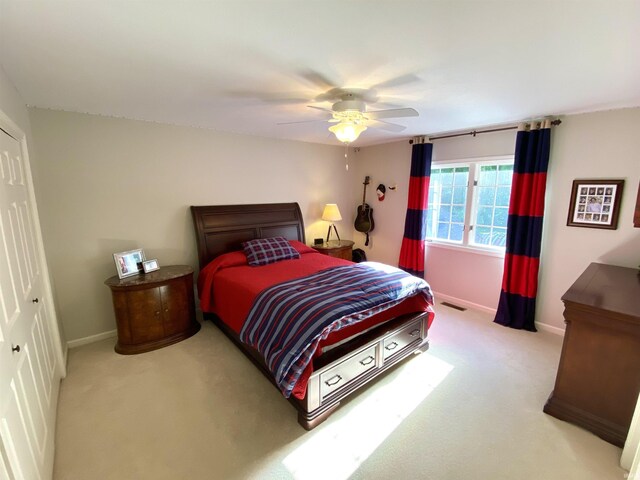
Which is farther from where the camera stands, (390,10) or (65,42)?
(65,42)

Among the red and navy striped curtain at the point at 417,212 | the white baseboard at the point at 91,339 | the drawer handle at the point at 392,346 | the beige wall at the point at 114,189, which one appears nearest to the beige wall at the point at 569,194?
the red and navy striped curtain at the point at 417,212

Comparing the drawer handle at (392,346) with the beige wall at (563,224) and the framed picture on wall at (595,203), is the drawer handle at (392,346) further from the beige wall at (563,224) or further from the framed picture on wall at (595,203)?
the framed picture on wall at (595,203)

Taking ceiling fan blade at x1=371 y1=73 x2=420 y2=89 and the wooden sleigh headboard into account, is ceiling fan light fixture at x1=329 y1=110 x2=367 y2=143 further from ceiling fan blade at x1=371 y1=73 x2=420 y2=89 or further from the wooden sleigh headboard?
the wooden sleigh headboard

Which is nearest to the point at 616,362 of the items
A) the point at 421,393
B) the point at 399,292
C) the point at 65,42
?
the point at 421,393

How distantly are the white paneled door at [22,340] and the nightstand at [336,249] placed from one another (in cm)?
301

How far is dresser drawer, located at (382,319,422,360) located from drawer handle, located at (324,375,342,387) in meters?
0.49

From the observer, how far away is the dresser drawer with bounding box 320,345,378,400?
1.95 m

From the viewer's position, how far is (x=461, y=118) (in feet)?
9.76

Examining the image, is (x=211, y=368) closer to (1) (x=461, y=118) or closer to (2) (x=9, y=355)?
(2) (x=9, y=355)

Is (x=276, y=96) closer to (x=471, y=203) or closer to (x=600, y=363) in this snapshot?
(x=471, y=203)

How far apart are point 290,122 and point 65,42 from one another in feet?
6.10

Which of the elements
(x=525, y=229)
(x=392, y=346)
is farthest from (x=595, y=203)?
(x=392, y=346)

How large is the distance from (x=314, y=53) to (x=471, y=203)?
2996 mm

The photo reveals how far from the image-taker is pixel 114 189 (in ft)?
9.40
